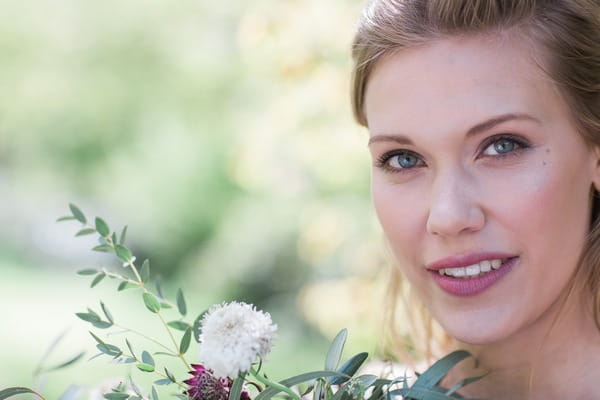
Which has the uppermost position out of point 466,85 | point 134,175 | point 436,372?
point 466,85

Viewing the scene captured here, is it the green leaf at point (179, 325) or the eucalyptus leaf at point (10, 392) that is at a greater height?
the green leaf at point (179, 325)

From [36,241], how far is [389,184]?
684cm

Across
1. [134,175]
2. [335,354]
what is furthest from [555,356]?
[134,175]

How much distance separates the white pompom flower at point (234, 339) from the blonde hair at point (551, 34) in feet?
2.27

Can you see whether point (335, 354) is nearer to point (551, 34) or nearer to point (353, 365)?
point (353, 365)

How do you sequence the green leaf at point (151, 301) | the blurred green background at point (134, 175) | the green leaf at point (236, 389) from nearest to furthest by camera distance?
1. the green leaf at point (236, 389)
2. the green leaf at point (151, 301)
3. the blurred green background at point (134, 175)

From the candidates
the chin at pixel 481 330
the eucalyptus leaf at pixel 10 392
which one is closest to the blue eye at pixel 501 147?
the chin at pixel 481 330

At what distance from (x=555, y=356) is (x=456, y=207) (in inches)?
16.6

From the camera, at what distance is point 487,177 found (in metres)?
1.48

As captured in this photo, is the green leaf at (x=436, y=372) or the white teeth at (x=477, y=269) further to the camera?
the white teeth at (x=477, y=269)

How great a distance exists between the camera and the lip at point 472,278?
1500 mm

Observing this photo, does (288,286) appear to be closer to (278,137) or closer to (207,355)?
(278,137)

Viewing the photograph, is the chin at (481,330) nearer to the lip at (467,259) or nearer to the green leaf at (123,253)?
the lip at (467,259)

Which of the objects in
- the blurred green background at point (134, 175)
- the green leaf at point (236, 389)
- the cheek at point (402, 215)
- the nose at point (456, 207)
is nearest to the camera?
the green leaf at point (236, 389)
